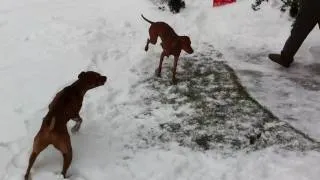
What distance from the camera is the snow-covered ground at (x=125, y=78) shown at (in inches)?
191

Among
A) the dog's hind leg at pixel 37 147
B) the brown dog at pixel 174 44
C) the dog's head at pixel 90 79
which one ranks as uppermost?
the brown dog at pixel 174 44

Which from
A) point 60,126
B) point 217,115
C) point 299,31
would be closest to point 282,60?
point 299,31

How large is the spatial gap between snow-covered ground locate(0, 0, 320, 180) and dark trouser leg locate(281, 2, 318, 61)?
253mm

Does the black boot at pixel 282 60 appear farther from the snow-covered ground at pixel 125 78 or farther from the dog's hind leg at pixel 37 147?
the dog's hind leg at pixel 37 147

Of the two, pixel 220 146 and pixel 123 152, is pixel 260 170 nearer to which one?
pixel 220 146

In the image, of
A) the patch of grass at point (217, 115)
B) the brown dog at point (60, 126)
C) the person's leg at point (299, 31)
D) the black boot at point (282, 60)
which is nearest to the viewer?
the brown dog at point (60, 126)

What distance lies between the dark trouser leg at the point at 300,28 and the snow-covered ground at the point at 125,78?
253 millimetres

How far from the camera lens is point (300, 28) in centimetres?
704

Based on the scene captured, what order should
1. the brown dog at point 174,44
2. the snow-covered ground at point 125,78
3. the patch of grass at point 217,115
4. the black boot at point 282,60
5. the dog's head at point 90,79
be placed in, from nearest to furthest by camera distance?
1. the snow-covered ground at point 125,78
2. the dog's head at point 90,79
3. the patch of grass at point 217,115
4. the brown dog at point 174,44
5. the black boot at point 282,60

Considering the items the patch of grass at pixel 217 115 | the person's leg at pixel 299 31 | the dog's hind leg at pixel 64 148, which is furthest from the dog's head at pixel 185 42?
the dog's hind leg at pixel 64 148

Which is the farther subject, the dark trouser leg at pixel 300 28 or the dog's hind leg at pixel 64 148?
the dark trouser leg at pixel 300 28

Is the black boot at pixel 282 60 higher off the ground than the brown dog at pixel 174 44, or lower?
lower

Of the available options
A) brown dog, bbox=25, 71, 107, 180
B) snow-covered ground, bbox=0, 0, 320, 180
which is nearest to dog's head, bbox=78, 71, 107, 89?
brown dog, bbox=25, 71, 107, 180

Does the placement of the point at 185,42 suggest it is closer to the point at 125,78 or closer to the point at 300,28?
the point at 125,78
